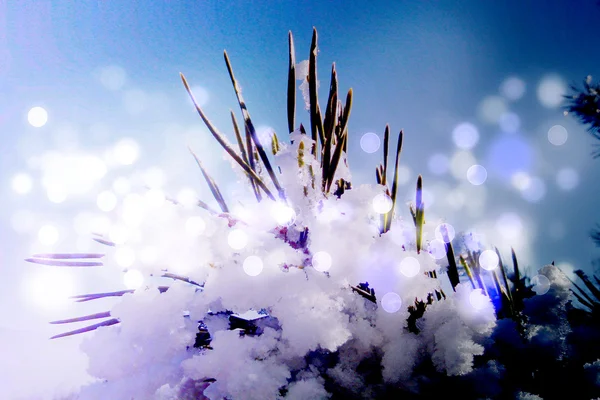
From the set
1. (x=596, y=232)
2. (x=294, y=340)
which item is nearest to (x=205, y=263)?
(x=294, y=340)

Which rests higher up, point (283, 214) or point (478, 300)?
point (283, 214)

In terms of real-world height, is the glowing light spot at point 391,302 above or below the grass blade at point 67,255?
below

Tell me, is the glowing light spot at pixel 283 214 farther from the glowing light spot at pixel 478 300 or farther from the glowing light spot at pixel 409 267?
the glowing light spot at pixel 478 300

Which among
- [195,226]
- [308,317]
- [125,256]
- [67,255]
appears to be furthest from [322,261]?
[67,255]

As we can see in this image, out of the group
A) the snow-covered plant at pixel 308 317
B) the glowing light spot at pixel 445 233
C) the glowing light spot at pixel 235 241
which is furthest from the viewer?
the glowing light spot at pixel 445 233

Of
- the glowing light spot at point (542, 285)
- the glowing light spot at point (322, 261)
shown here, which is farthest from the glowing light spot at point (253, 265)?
the glowing light spot at point (542, 285)

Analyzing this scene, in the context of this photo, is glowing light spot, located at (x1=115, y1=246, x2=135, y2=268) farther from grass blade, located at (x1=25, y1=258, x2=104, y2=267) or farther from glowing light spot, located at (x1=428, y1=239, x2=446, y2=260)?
glowing light spot, located at (x1=428, y1=239, x2=446, y2=260)

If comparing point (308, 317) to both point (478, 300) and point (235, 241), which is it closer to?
point (235, 241)
